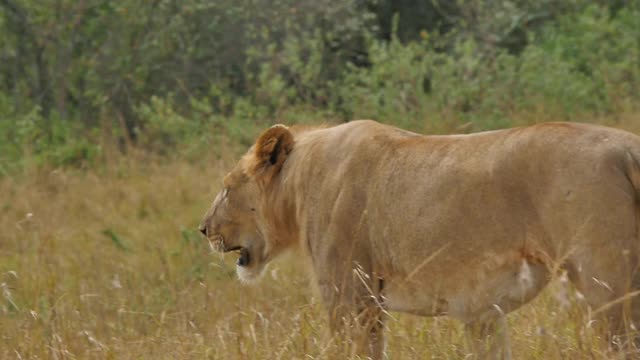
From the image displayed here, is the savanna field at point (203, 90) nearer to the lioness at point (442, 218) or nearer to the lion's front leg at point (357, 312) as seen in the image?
the lioness at point (442, 218)

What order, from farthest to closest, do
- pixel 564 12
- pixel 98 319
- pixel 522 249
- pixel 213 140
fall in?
pixel 564 12 → pixel 213 140 → pixel 98 319 → pixel 522 249

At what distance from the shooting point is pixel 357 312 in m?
5.28

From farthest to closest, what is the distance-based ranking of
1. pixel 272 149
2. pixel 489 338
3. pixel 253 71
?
1. pixel 253 71
2. pixel 272 149
3. pixel 489 338

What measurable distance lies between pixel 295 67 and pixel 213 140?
3.25 feet

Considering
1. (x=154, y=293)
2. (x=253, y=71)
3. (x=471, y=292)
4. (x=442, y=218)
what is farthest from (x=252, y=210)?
(x=253, y=71)

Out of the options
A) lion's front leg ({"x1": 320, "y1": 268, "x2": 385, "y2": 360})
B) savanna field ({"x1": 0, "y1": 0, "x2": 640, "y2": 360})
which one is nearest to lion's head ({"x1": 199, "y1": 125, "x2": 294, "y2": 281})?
lion's front leg ({"x1": 320, "y1": 268, "x2": 385, "y2": 360})

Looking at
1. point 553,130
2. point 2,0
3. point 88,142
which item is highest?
point 553,130

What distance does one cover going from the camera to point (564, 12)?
1366cm

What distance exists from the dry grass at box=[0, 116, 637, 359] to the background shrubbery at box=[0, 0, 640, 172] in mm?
848

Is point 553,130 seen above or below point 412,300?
above

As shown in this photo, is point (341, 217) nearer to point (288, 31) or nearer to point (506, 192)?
point (506, 192)

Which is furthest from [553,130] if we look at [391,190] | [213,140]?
[213,140]

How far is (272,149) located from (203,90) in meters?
6.63

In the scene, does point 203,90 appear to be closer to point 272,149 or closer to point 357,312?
point 272,149
